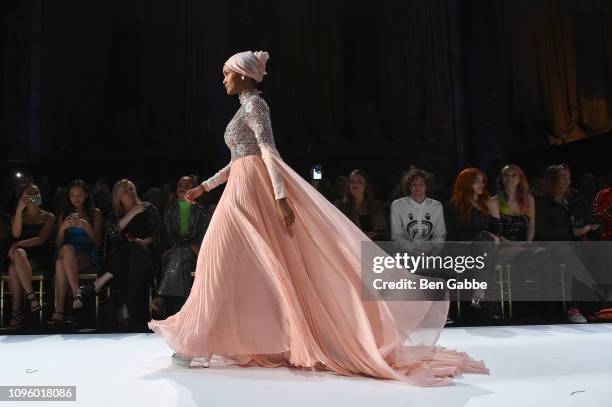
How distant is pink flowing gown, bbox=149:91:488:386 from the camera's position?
6.81 feet

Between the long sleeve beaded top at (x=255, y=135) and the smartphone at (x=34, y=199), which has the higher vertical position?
the long sleeve beaded top at (x=255, y=135)

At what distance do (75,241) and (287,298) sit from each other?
228 centimetres

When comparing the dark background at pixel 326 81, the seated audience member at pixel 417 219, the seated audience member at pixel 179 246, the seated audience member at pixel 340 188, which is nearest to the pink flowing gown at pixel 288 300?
the seated audience member at pixel 179 246

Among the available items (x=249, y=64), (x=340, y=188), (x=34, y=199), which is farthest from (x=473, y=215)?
(x=34, y=199)

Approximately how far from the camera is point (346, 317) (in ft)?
6.86

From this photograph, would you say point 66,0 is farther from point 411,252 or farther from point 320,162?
point 411,252

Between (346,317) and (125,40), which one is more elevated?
(125,40)

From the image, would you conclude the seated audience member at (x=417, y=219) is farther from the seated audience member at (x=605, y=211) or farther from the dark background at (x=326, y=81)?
the dark background at (x=326, y=81)

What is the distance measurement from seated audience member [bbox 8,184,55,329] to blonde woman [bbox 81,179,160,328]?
1.33 feet

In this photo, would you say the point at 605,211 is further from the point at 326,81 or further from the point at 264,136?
the point at 326,81

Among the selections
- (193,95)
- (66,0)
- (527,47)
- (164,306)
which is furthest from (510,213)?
(66,0)

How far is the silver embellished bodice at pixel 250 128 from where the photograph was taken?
7.36 ft

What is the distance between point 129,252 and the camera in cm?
364

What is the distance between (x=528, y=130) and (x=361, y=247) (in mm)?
4713
